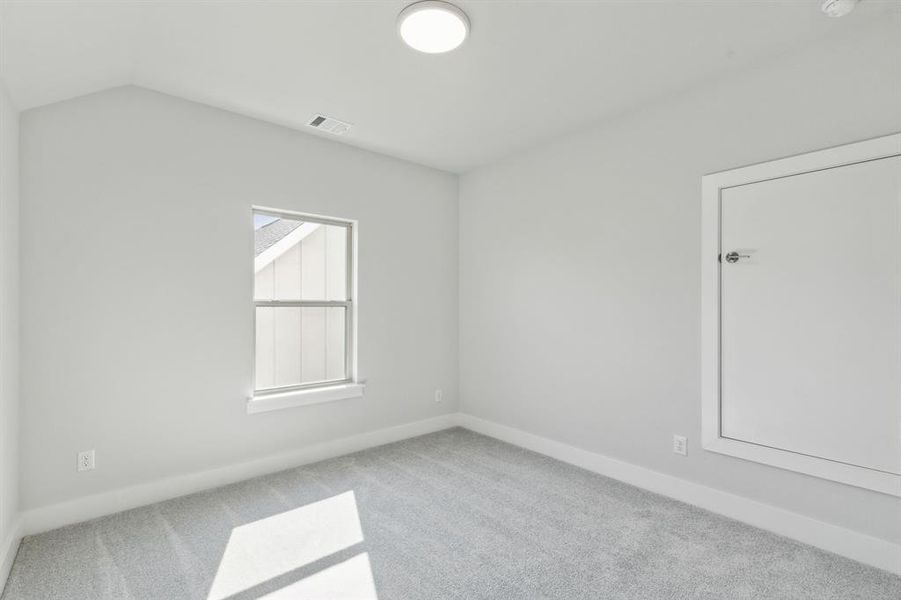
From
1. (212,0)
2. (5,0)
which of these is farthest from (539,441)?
(5,0)

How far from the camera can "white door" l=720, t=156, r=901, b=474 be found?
2.07 m

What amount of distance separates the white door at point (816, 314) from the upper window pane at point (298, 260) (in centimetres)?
288

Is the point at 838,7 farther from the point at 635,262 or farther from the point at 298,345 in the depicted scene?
the point at 298,345

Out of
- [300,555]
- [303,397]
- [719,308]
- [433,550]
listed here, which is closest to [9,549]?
[300,555]

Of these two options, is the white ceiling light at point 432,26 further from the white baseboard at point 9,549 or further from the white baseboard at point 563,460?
the white baseboard at point 9,549

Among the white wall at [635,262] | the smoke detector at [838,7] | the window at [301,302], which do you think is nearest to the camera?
the smoke detector at [838,7]

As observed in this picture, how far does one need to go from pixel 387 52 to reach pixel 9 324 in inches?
92.7

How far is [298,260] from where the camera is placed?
3516mm

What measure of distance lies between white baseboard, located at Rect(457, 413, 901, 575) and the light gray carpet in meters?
0.06

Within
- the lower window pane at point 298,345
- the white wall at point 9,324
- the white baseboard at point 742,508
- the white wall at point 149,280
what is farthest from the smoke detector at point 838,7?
the white wall at point 9,324

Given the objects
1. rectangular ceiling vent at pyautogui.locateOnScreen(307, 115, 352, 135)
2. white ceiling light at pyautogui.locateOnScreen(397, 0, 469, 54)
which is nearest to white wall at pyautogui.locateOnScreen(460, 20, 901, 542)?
rectangular ceiling vent at pyautogui.locateOnScreen(307, 115, 352, 135)

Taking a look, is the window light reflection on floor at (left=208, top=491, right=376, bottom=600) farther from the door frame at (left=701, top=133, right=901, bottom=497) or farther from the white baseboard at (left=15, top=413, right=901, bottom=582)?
the door frame at (left=701, top=133, right=901, bottom=497)

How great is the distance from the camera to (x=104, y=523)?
246 cm

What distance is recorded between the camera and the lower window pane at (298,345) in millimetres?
3311
